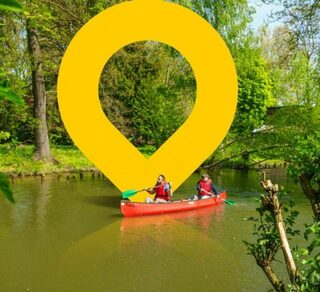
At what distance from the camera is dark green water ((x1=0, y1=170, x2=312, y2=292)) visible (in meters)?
7.68

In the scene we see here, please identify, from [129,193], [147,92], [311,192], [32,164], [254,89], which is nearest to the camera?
[311,192]

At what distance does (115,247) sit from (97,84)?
482cm

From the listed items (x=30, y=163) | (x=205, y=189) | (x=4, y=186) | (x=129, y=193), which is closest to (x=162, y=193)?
(x=129, y=193)

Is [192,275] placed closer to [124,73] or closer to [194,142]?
[194,142]

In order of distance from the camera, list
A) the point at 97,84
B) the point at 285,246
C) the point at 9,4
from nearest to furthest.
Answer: the point at 9,4 → the point at 285,246 → the point at 97,84

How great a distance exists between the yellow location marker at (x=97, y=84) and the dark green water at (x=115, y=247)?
4.41ft

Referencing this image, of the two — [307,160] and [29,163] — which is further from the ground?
[307,160]

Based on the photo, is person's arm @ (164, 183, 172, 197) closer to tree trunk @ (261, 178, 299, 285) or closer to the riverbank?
the riverbank

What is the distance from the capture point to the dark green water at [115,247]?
7676mm

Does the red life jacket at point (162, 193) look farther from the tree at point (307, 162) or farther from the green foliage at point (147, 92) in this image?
the tree at point (307, 162)

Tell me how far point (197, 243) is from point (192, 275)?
1.97 meters

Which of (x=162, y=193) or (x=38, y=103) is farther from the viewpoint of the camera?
(x=38, y=103)

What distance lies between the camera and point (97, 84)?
1277cm

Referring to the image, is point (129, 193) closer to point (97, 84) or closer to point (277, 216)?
point (97, 84)
